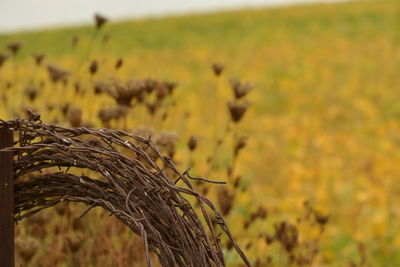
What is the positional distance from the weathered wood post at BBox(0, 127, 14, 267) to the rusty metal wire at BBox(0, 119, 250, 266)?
35 mm

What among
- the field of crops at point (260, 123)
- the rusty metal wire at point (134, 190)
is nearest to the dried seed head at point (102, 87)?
the field of crops at point (260, 123)

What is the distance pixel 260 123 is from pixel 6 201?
18.8ft

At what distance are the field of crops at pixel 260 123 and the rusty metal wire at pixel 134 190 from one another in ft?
1.87

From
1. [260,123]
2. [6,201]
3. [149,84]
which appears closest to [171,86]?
[149,84]

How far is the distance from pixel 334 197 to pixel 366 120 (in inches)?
119

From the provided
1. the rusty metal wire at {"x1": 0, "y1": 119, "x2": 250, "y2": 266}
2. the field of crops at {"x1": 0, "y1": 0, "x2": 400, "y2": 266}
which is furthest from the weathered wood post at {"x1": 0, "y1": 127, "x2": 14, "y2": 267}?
the field of crops at {"x1": 0, "y1": 0, "x2": 400, "y2": 266}

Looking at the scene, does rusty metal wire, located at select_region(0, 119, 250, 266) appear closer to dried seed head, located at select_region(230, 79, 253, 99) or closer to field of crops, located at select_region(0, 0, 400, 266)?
field of crops, located at select_region(0, 0, 400, 266)

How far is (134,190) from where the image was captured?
64.6 inches

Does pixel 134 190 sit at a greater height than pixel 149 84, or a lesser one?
lesser

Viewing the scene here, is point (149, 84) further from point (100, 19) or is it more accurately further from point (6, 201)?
point (6, 201)

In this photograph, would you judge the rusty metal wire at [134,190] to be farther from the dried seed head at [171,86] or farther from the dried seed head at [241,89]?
the dried seed head at [171,86]

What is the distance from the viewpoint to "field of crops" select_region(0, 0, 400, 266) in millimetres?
2824

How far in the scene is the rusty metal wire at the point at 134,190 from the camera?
1.53 meters

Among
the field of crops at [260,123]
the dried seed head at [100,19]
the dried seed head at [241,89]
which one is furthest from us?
the dried seed head at [100,19]
